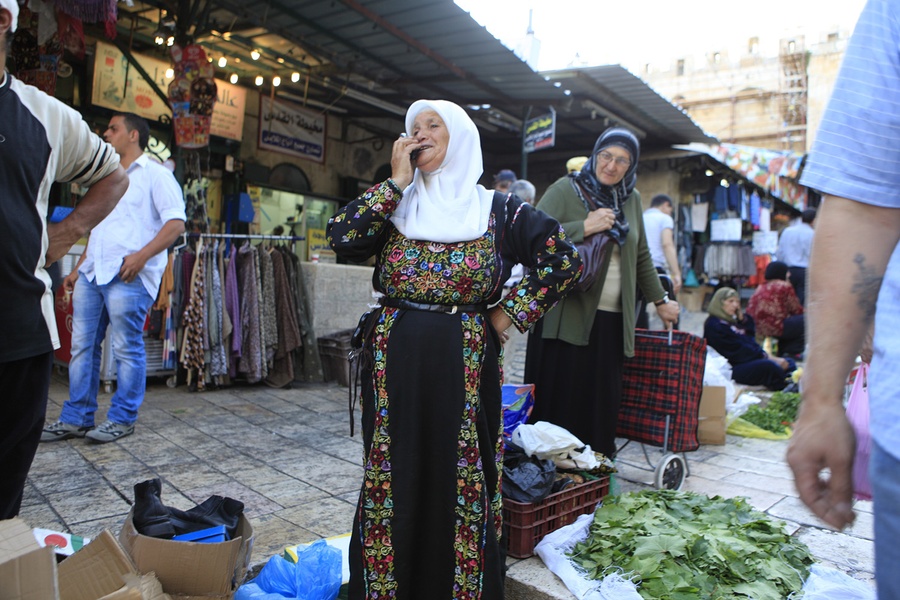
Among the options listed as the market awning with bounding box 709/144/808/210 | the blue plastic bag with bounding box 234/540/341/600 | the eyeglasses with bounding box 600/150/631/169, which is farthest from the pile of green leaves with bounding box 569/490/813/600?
the market awning with bounding box 709/144/808/210

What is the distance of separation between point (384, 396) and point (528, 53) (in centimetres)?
876

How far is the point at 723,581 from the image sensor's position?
245cm

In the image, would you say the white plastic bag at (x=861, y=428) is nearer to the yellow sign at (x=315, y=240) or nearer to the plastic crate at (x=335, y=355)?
the plastic crate at (x=335, y=355)

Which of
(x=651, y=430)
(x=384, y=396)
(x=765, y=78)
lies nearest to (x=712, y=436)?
(x=651, y=430)

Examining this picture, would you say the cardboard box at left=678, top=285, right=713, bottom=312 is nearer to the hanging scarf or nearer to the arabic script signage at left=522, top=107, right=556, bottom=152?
the arabic script signage at left=522, top=107, right=556, bottom=152

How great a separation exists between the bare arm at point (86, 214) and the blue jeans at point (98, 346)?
6.22ft

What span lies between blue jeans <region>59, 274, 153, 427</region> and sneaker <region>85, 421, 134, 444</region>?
0.04 meters

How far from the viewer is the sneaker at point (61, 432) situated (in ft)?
13.0

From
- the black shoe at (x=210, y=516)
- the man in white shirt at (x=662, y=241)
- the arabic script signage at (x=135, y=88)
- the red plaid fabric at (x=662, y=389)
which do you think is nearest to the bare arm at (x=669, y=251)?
the man in white shirt at (x=662, y=241)

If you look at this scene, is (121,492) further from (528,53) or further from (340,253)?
(528,53)

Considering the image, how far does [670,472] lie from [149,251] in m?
3.57

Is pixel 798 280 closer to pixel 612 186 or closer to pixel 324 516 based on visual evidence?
pixel 612 186

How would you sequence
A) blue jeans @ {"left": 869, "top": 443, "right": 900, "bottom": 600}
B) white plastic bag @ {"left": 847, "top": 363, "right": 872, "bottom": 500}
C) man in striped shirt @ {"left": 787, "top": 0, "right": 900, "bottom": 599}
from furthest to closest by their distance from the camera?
white plastic bag @ {"left": 847, "top": 363, "right": 872, "bottom": 500}
man in striped shirt @ {"left": 787, "top": 0, "right": 900, "bottom": 599}
blue jeans @ {"left": 869, "top": 443, "right": 900, "bottom": 600}

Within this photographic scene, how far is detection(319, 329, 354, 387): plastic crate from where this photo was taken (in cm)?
654
